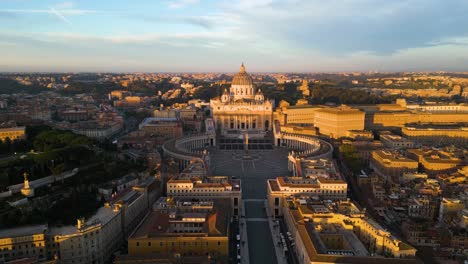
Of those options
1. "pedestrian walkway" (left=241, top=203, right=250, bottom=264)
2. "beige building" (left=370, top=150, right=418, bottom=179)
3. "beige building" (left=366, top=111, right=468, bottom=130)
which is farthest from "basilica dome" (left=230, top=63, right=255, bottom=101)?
"pedestrian walkway" (left=241, top=203, right=250, bottom=264)

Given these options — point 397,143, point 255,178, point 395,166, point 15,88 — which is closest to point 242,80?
point 397,143

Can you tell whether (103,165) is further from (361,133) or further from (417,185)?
(361,133)

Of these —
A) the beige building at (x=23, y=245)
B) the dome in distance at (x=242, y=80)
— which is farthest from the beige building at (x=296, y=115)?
the beige building at (x=23, y=245)

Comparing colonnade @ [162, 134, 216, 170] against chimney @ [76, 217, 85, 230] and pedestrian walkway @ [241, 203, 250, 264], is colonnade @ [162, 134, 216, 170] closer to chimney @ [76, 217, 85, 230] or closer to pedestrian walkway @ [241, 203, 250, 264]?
pedestrian walkway @ [241, 203, 250, 264]

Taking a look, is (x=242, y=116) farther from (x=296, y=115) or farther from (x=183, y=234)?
(x=183, y=234)

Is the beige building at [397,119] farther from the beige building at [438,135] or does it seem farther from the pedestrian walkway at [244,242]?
the pedestrian walkway at [244,242]

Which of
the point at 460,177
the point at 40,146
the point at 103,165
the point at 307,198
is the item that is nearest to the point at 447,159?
the point at 460,177

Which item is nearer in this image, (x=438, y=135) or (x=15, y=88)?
(x=438, y=135)
